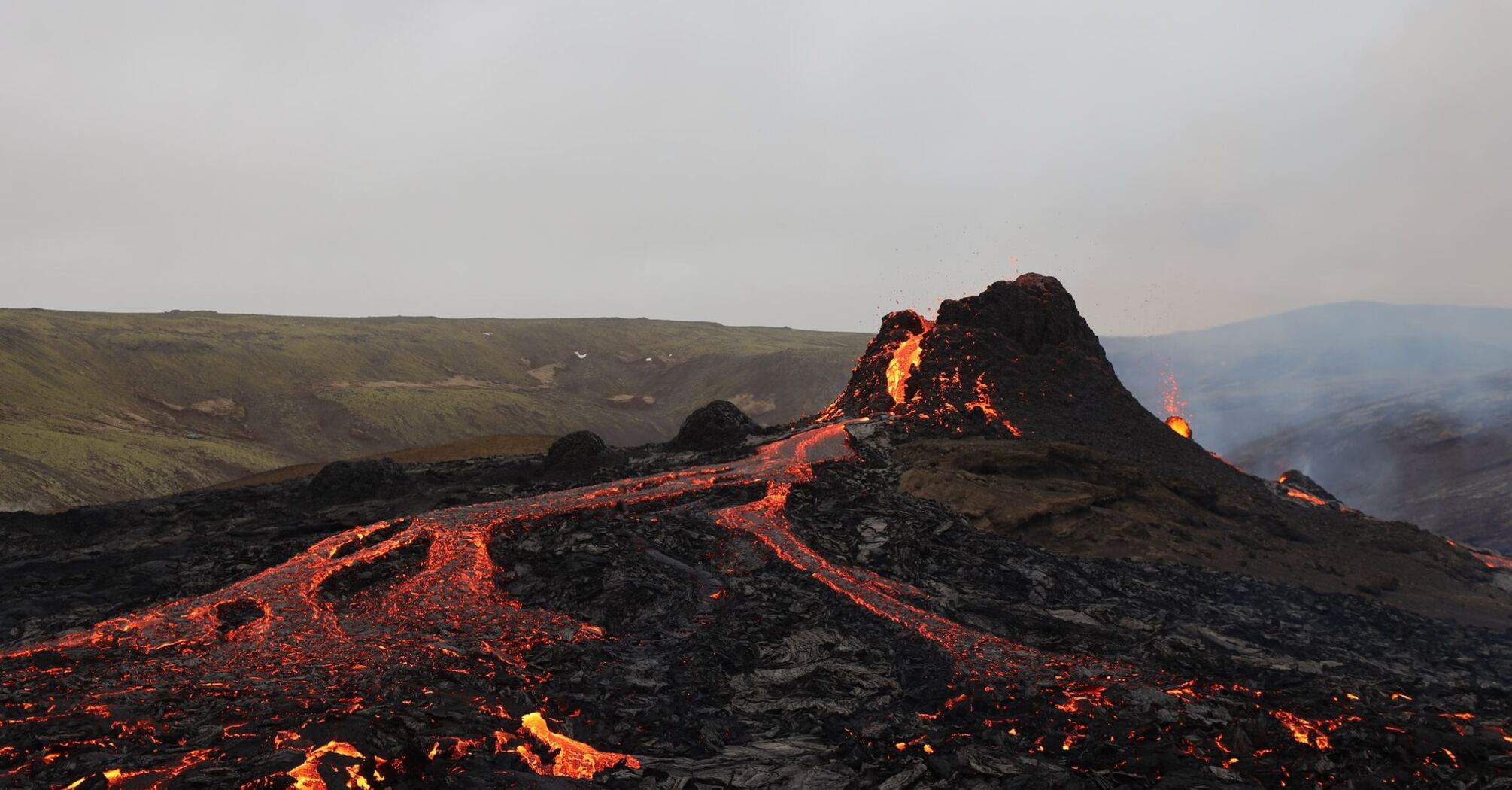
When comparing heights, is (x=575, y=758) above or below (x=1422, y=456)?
above

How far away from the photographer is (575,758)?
1678 centimetres

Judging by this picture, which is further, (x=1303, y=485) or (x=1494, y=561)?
(x=1303, y=485)

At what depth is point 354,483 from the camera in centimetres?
4238

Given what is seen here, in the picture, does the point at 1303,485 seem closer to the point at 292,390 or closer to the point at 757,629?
the point at 757,629

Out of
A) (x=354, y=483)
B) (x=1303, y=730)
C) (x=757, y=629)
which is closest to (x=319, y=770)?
(x=757, y=629)

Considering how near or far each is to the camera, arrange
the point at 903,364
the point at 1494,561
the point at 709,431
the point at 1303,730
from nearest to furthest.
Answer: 1. the point at 1303,730
2. the point at 1494,561
3. the point at 709,431
4. the point at 903,364

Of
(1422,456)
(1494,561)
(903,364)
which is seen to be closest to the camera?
(1494,561)

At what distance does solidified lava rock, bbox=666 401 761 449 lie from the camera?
48969mm

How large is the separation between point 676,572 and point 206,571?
1506 cm

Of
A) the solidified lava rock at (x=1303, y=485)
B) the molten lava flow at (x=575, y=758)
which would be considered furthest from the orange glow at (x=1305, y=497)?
the molten lava flow at (x=575, y=758)

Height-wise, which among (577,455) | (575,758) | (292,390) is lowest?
(575,758)

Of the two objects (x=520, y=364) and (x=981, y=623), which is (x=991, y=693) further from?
(x=520, y=364)

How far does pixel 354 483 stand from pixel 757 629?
25414 millimetres

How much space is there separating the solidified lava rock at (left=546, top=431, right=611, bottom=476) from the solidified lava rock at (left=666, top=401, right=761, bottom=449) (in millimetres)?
3965
